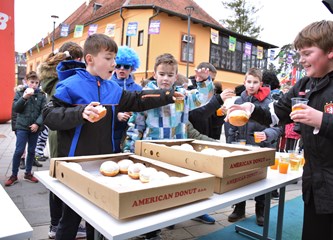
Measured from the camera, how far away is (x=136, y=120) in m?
2.66

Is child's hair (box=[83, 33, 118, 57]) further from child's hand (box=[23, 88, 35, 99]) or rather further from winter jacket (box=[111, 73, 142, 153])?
child's hand (box=[23, 88, 35, 99])

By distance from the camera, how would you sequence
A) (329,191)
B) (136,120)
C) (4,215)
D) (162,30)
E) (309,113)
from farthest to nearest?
(162,30) → (136,120) → (329,191) → (309,113) → (4,215)

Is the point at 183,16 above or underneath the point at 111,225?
above

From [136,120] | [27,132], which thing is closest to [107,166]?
[136,120]

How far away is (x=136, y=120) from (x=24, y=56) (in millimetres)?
44607

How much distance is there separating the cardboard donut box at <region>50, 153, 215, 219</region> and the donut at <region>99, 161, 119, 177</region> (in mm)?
25

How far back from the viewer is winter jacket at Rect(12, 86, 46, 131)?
4430 mm

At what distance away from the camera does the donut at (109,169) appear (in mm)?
1649

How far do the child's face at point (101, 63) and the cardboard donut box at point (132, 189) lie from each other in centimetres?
69

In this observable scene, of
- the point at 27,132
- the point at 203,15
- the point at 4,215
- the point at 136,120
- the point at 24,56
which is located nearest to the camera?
the point at 4,215

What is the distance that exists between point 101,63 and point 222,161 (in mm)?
1119

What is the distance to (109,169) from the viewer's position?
1.65 meters

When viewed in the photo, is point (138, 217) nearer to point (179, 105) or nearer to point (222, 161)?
point (222, 161)

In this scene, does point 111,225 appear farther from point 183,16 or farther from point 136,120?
point 183,16
